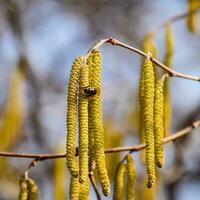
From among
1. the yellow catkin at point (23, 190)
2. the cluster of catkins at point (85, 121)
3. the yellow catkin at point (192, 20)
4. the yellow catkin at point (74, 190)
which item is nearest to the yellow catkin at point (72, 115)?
the cluster of catkins at point (85, 121)

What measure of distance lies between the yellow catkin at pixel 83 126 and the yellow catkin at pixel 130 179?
11.6 inches

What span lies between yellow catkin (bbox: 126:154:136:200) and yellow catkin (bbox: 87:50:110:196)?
270 mm

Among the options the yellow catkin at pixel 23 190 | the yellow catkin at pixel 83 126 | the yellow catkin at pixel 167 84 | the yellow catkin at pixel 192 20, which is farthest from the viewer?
the yellow catkin at pixel 192 20

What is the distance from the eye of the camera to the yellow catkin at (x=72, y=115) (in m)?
1.22

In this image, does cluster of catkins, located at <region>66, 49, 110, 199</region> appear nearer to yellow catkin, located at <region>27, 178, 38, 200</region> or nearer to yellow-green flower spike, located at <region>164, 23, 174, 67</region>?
yellow catkin, located at <region>27, 178, 38, 200</region>

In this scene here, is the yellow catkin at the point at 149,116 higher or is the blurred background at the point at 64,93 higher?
the blurred background at the point at 64,93

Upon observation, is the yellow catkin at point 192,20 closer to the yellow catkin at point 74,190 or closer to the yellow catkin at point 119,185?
the yellow catkin at point 119,185

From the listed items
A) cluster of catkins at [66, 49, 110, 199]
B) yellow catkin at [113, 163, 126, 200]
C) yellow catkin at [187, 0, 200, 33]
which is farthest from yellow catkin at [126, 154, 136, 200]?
yellow catkin at [187, 0, 200, 33]

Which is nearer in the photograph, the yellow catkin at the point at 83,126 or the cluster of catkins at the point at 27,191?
the yellow catkin at the point at 83,126

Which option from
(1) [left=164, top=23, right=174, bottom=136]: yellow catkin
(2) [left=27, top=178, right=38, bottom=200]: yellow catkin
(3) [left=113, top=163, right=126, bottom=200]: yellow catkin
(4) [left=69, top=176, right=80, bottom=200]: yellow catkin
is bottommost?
(4) [left=69, top=176, right=80, bottom=200]: yellow catkin

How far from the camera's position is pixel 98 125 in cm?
125

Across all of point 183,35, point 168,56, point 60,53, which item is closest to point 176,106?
point 183,35

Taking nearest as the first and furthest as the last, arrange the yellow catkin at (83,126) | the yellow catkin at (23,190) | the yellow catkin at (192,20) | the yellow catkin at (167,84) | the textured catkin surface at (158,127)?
the yellow catkin at (83,126) < the textured catkin surface at (158,127) < the yellow catkin at (23,190) < the yellow catkin at (167,84) < the yellow catkin at (192,20)

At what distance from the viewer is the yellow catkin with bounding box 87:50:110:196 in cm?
122
